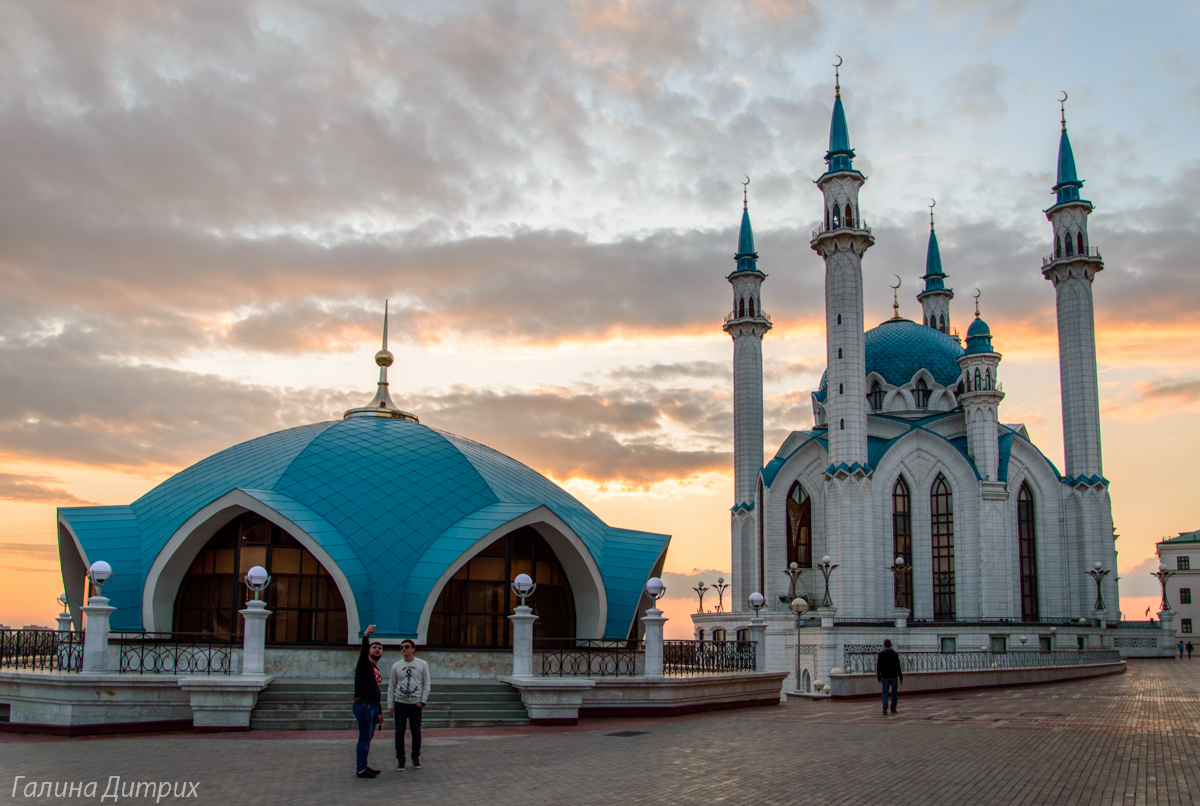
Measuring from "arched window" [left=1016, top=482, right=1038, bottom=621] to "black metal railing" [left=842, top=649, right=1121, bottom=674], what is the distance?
1261 centimetres

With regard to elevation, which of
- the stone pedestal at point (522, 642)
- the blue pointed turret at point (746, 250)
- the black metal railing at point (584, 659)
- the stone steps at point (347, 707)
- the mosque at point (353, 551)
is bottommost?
the stone steps at point (347, 707)

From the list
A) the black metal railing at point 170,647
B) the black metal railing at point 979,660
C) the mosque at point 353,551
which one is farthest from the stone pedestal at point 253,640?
the black metal railing at point 979,660

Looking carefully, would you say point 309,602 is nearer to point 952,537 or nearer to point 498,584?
point 498,584

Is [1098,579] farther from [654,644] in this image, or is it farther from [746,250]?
[654,644]

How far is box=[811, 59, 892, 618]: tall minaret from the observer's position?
45.4m

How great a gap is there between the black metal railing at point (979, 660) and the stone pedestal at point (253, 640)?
679 inches

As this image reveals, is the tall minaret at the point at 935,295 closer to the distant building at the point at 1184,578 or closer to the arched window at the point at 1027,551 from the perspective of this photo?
the arched window at the point at 1027,551

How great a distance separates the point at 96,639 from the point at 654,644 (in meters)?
10.2

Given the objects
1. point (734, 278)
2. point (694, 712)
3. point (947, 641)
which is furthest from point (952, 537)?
point (694, 712)

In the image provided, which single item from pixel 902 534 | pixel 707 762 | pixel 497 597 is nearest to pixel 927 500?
pixel 902 534

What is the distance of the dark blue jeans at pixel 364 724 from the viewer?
11375 millimetres

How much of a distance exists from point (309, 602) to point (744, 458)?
36824 millimetres

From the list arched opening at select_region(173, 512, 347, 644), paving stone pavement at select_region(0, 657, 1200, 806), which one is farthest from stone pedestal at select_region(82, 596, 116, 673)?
arched opening at select_region(173, 512, 347, 644)

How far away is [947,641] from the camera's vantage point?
44.8 meters
